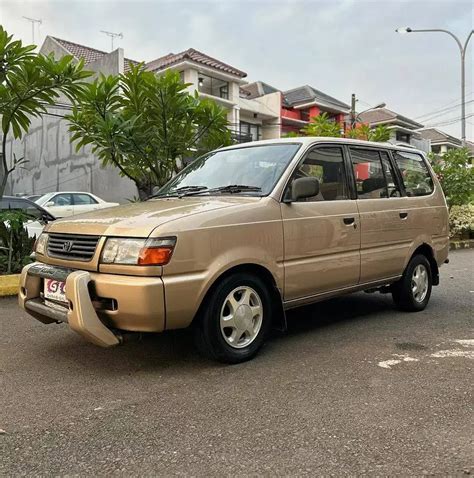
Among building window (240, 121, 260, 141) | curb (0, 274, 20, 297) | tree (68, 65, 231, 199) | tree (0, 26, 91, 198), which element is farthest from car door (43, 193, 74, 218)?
building window (240, 121, 260, 141)

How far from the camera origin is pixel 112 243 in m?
3.48

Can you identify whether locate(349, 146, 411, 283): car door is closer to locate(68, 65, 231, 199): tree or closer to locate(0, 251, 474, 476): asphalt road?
locate(0, 251, 474, 476): asphalt road

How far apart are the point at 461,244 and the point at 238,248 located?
39.2 ft

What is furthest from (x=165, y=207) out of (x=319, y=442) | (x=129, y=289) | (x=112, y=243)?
(x=319, y=442)

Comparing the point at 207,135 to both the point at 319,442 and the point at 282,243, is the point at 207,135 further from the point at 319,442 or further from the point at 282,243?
the point at 319,442

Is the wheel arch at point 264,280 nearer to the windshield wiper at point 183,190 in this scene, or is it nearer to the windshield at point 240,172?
the windshield at point 240,172

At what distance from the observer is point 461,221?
14414 millimetres

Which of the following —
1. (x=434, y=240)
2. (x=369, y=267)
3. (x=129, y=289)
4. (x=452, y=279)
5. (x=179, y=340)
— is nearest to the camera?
(x=129, y=289)

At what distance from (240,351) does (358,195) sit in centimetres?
199

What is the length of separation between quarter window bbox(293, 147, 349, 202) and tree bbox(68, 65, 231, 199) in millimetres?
3304

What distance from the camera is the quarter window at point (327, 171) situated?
446 centimetres

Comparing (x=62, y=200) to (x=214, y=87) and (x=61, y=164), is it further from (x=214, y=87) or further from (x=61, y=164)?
(x=214, y=87)

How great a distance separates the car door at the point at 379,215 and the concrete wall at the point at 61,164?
617 inches

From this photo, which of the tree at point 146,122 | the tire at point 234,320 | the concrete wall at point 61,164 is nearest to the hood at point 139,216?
the tire at point 234,320
